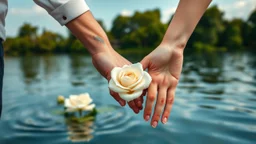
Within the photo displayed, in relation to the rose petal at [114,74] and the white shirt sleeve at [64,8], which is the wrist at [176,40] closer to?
the rose petal at [114,74]

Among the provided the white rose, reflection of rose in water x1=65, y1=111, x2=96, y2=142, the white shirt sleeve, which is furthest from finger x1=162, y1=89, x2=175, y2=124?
the white rose

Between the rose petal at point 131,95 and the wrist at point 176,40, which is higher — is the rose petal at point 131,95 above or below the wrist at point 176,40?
below

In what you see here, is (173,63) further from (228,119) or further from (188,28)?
(228,119)

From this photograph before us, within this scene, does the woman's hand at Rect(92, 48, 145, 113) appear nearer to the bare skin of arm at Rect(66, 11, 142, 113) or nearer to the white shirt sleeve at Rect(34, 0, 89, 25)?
the bare skin of arm at Rect(66, 11, 142, 113)

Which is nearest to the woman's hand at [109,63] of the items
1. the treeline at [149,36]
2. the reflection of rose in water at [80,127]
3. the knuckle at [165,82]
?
the knuckle at [165,82]

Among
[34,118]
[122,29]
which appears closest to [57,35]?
[122,29]

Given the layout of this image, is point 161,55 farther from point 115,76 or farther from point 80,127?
point 80,127
